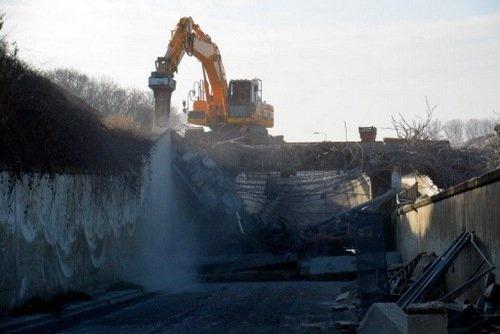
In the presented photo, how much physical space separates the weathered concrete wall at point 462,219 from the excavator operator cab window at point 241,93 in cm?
2297

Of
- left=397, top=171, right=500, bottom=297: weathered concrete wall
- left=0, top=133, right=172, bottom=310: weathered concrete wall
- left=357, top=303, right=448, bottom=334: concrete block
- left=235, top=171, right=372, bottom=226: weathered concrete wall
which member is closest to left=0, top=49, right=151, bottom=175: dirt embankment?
left=0, top=133, right=172, bottom=310: weathered concrete wall

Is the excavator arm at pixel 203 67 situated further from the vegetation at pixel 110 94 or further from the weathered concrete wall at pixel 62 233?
the vegetation at pixel 110 94

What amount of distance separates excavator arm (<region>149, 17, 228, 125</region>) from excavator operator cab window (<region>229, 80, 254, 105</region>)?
370 mm

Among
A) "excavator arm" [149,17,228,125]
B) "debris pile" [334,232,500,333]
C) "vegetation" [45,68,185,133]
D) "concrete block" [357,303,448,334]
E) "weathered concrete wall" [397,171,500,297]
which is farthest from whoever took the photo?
"vegetation" [45,68,185,133]

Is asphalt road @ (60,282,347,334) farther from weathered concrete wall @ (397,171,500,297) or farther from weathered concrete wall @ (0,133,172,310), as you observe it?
weathered concrete wall @ (397,171,500,297)

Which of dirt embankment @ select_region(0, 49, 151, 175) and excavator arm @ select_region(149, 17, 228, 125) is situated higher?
excavator arm @ select_region(149, 17, 228, 125)

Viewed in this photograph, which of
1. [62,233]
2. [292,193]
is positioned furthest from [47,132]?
[292,193]

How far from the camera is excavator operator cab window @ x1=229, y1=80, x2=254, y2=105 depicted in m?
50.1

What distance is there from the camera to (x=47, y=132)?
21.4 meters

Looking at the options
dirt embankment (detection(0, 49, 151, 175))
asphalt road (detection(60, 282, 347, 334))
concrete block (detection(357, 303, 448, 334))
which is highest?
dirt embankment (detection(0, 49, 151, 175))

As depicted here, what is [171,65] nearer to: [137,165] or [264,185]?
[264,185]

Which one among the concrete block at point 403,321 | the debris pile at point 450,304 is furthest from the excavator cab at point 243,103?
the concrete block at point 403,321

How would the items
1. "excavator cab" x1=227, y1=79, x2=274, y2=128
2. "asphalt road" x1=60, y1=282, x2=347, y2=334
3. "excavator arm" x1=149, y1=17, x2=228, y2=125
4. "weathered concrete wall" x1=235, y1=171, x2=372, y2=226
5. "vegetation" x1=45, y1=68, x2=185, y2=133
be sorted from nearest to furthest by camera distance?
"asphalt road" x1=60, y1=282, x2=347, y2=334
"excavator arm" x1=149, y1=17, x2=228, y2=125
"weathered concrete wall" x1=235, y1=171, x2=372, y2=226
"excavator cab" x1=227, y1=79, x2=274, y2=128
"vegetation" x1=45, y1=68, x2=185, y2=133

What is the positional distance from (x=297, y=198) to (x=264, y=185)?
1.71 metres
